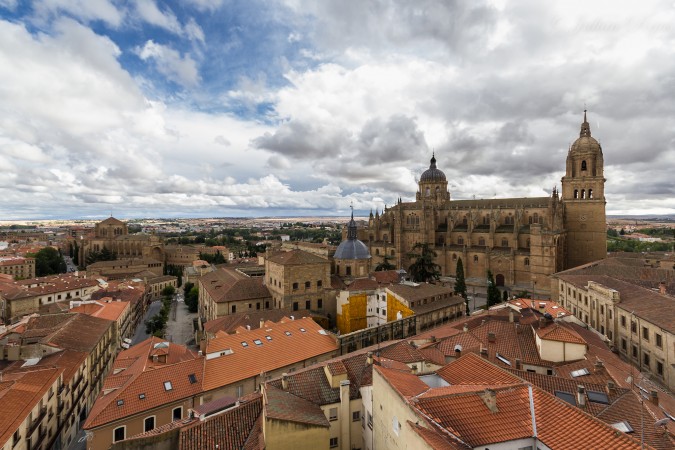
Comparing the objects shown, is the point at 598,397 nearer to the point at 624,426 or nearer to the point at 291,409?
the point at 624,426

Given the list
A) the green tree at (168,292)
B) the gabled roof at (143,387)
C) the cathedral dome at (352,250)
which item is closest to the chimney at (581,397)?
the gabled roof at (143,387)

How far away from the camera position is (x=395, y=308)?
128 ft

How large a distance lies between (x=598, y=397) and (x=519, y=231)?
57642mm

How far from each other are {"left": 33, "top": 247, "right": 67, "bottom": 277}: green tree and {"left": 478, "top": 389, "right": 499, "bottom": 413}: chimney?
4446 inches

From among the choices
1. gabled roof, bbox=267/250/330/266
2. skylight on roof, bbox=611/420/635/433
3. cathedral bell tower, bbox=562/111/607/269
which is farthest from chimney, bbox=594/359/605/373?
cathedral bell tower, bbox=562/111/607/269

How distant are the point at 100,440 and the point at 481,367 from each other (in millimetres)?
19656

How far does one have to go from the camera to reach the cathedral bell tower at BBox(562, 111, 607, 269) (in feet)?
208

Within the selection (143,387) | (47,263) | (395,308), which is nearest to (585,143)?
(395,308)

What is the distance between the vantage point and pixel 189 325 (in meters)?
53.5

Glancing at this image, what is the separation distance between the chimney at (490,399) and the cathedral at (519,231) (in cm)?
5097

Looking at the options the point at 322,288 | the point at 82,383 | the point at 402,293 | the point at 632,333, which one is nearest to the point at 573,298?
the point at 632,333

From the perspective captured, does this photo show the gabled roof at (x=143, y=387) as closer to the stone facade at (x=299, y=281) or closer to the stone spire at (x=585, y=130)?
the stone facade at (x=299, y=281)

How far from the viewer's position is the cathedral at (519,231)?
63125mm

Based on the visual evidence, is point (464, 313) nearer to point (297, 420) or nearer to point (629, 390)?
point (629, 390)
